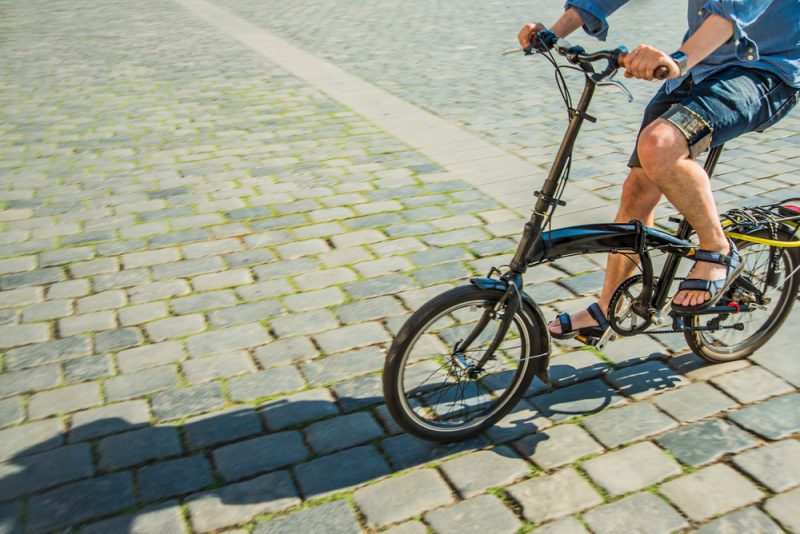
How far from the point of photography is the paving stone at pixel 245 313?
159 inches

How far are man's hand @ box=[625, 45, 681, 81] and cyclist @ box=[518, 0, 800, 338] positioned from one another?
97mm

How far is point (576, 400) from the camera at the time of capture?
3.37 m

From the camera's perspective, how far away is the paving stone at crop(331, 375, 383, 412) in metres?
3.36

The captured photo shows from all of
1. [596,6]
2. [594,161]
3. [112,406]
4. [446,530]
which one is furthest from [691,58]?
[594,161]

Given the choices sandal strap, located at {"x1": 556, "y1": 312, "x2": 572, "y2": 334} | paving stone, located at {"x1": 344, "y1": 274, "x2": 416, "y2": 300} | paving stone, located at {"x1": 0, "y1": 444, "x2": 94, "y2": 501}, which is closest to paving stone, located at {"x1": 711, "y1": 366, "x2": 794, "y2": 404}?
sandal strap, located at {"x1": 556, "y1": 312, "x2": 572, "y2": 334}

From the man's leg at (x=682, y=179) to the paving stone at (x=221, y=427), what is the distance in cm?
178

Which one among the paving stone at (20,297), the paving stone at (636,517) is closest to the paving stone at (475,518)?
the paving stone at (636,517)

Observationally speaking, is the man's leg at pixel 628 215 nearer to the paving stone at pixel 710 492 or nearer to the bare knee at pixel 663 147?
the bare knee at pixel 663 147

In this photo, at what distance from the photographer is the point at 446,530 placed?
2.67 meters

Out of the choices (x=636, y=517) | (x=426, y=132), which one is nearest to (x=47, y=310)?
(x=636, y=517)

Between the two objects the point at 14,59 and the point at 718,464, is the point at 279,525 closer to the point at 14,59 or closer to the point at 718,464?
the point at 718,464

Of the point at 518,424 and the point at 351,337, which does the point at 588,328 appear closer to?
the point at 518,424

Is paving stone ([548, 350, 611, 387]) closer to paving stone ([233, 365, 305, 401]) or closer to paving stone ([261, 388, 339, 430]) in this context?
paving stone ([261, 388, 339, 430])

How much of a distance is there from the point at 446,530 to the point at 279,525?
550mm
